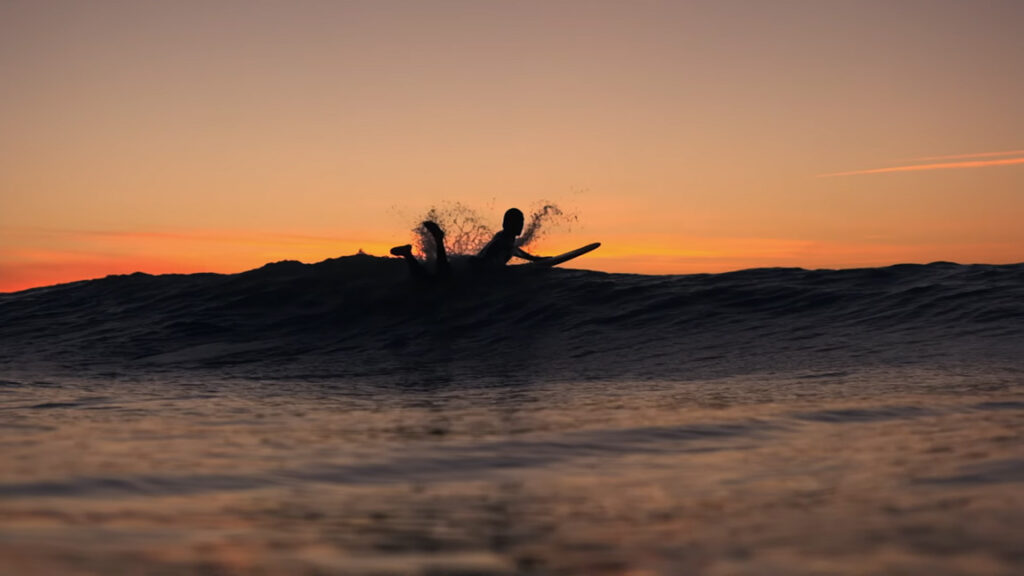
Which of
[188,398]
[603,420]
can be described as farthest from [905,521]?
[188,398]

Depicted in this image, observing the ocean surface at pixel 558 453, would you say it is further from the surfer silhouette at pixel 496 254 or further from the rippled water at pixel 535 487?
the surfer silhouette at pixel 496 254

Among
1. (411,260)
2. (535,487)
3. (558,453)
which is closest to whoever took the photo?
(535,487)

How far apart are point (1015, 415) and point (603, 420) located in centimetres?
196

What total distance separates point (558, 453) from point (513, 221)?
9.58 metres

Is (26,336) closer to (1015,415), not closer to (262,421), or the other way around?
(262,421)

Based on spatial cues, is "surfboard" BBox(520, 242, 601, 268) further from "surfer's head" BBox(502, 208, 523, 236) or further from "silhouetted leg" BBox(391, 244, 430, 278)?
"silhouetted leg" BBox(391, 244, 430, 278)

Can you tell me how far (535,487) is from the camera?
271cm

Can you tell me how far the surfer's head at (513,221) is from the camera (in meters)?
12.7

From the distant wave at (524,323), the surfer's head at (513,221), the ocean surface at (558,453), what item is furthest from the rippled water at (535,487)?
the surfer's head at (513,221)

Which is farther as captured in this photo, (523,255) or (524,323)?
(523,255)

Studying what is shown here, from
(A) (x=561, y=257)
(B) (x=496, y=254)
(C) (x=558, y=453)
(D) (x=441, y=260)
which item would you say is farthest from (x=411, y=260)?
(C) (x=558, y=453)

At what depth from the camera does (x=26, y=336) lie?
1281 centimetres

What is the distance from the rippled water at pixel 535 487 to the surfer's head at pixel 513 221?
7.79 m

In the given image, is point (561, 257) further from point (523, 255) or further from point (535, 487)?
point (535, 487)
